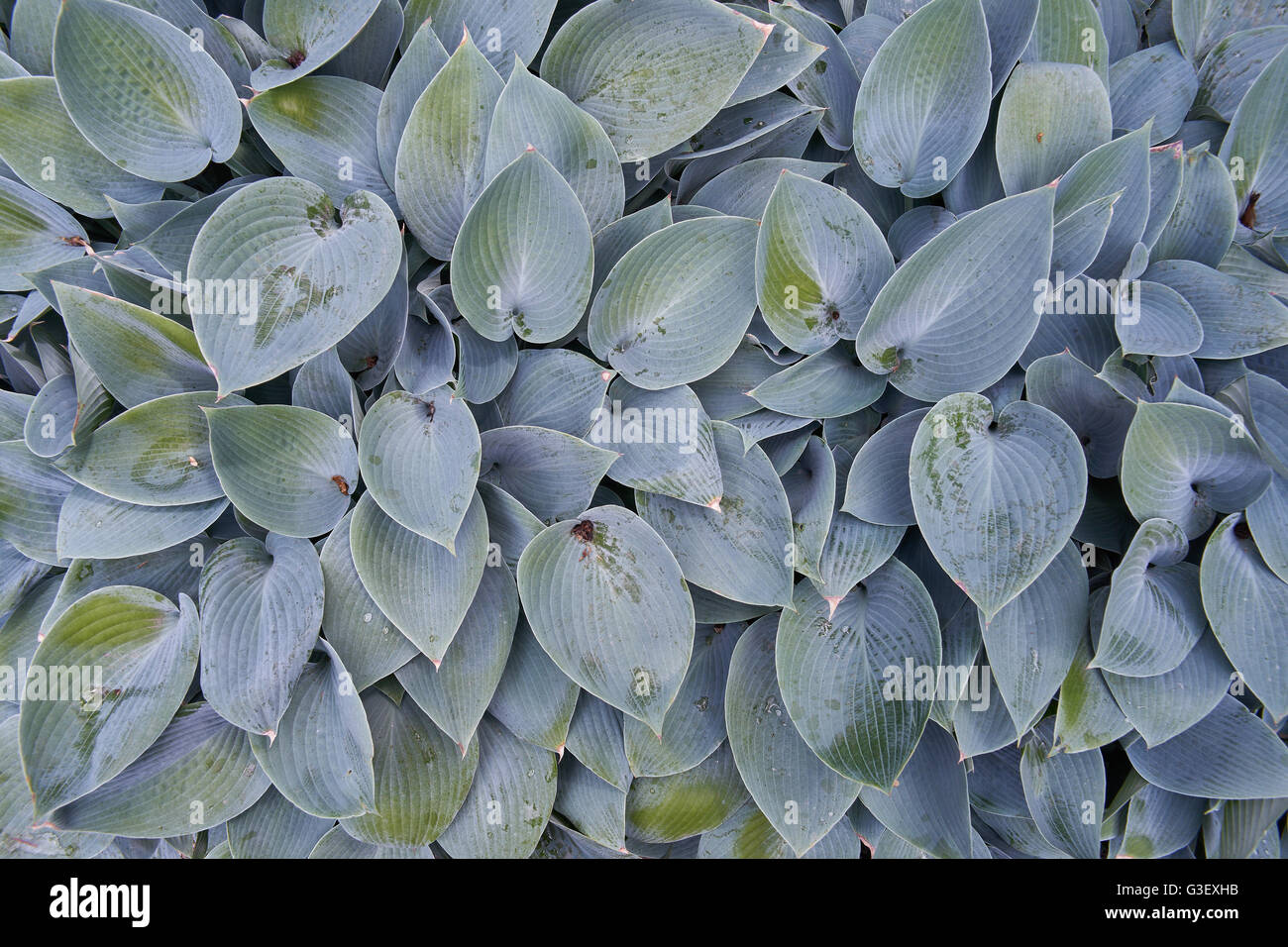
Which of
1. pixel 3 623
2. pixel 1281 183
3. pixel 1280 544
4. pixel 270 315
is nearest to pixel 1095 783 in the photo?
pixel 1280 544

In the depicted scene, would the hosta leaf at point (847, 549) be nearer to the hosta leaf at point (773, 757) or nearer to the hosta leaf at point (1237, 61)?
the hosta leaf at point (773, 757)

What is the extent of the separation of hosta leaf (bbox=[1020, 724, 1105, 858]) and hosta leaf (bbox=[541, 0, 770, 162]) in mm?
966

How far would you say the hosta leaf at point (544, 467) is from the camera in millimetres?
973

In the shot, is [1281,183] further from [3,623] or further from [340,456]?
[3,623]

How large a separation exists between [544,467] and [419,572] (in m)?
0.20

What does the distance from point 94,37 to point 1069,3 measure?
1251mm

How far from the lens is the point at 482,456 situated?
3.36 feet

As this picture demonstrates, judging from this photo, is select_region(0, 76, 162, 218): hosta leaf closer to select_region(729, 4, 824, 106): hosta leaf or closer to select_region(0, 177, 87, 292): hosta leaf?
select_region(0, 177, 87, 292): hosta leaf

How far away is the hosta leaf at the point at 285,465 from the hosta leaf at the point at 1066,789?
0.99m

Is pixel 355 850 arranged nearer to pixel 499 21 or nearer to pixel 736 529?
pixel 736 529

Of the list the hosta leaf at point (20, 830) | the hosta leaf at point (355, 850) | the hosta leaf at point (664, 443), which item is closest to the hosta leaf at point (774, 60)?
the hosta leaf at point (664, 443)

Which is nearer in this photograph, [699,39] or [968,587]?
[968,587]

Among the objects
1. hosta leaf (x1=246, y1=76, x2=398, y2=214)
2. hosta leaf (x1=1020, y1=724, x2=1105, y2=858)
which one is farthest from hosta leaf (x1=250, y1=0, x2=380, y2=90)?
hosta leaf (x1=1020, y1=724, x2=1105, y2=858)

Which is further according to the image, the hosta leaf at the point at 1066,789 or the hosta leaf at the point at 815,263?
the hosta leaf at the point at 1066,789
